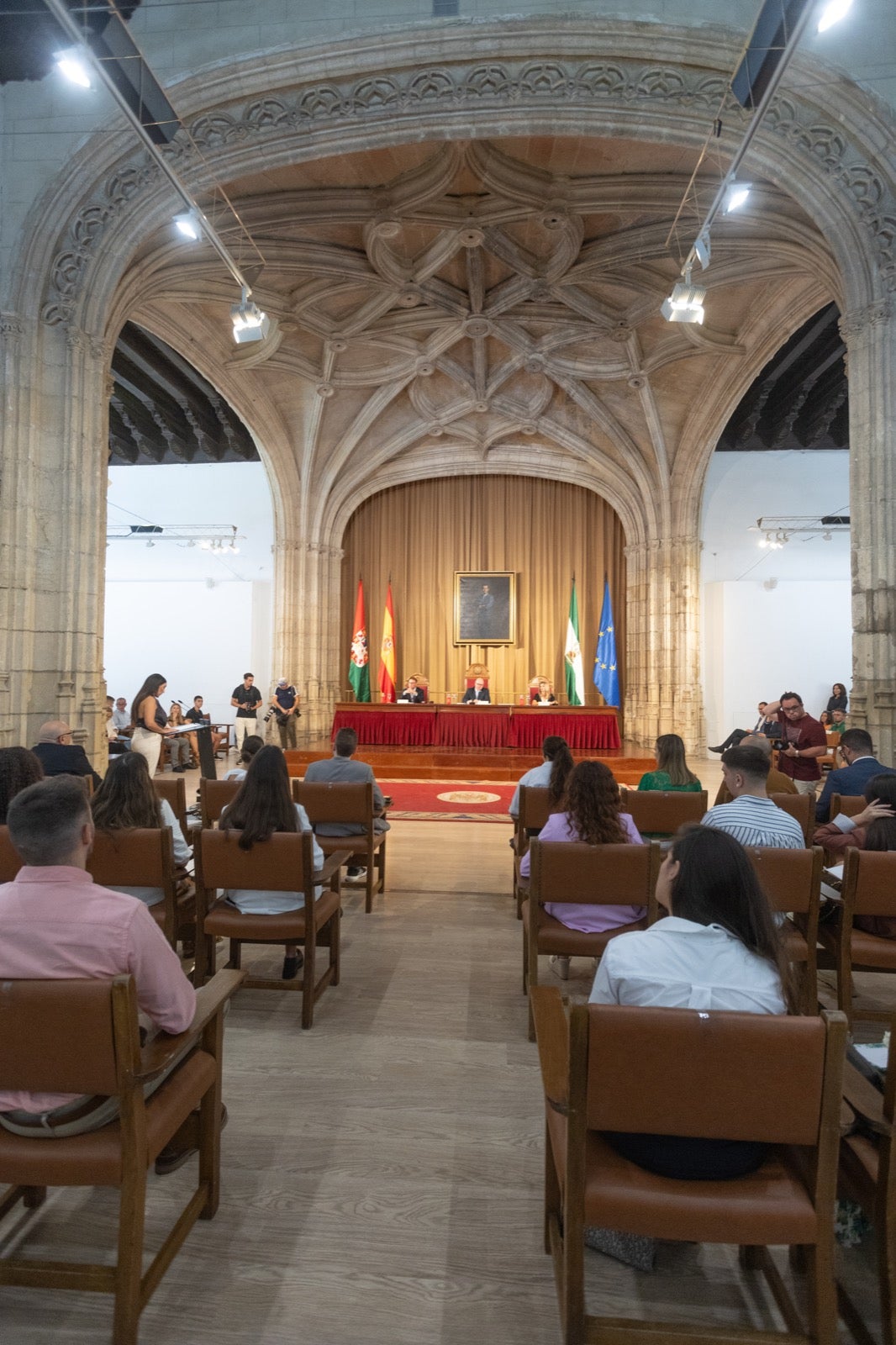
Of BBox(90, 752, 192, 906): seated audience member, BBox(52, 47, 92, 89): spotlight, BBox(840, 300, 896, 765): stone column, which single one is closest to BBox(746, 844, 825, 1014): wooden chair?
BBox(90, 752, 192, 906): seated audience member

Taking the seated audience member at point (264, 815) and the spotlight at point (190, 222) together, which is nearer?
the seated audience member at point (264, 815)

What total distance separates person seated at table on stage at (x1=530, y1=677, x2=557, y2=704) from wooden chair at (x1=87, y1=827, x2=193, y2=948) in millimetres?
10316

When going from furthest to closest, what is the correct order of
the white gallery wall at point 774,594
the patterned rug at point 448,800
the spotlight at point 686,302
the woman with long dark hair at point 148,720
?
the white gallery wall at point 774,594, the patterned rug at point 448,800, the spotlight at point 686,302, the woman with long dark hair at point 148,720

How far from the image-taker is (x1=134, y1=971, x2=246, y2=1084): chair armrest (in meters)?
1.42

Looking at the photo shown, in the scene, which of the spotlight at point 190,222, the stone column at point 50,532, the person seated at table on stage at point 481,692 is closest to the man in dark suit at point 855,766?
the stone column at point 50,532

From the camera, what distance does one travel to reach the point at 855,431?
19.4 feet

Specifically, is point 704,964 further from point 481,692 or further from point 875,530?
point 481,692

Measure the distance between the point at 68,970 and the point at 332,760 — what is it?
2952 millimetres

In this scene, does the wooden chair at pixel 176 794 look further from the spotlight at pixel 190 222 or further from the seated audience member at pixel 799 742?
the spotlight at pixel 190 222

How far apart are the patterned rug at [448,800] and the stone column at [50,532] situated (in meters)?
3.01

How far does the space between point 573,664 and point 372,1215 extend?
496 inches

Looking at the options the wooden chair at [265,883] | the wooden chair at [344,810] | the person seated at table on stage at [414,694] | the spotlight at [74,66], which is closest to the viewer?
the wooden chair at [265,883]

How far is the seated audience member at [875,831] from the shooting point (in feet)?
8.89

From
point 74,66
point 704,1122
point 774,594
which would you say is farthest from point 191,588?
point 704,1122
